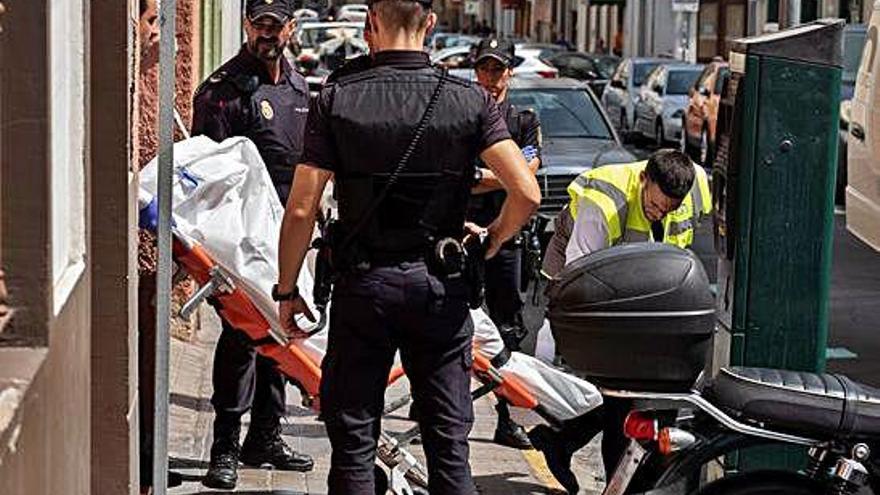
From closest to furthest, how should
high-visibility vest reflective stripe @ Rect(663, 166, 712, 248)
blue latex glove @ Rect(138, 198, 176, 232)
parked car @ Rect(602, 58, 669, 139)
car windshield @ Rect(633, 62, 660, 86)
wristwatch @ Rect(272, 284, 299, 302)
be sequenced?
wristwatch @ Rect(272, 284, 299, 302) → blue latex glove @ Rect(138, 198, 176, 232) → high-visibility vest reflective stripe @ Rect(663, 166, 712, 248) → parked car @ Rect(602, 58, 669, 139) → car windshield @ Rect(633, 62, 660, 86)

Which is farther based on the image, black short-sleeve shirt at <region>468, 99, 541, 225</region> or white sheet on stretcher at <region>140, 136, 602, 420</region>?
black short-sleeve shirt at <region>468, 99, 541, 225</region>

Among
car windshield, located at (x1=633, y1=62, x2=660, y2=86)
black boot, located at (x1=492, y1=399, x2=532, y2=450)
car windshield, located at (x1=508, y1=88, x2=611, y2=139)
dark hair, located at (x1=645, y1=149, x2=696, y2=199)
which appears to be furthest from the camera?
car windshield, located at (x1=633, y1=62, x2=660, y2=86)

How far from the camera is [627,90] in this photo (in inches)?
1344

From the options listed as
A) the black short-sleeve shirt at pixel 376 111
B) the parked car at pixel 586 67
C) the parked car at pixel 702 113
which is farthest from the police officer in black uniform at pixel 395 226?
the parked car at pixel 586 67

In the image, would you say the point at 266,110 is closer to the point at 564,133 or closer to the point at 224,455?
the point at 224,455

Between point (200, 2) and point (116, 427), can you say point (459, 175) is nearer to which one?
point (116, 427)

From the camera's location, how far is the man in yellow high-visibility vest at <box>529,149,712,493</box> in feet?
22.2

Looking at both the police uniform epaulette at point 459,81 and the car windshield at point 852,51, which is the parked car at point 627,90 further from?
the police uniform epaulette at point 459,81

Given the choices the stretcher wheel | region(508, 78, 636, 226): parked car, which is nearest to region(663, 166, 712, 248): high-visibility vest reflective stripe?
the stretcher wheel

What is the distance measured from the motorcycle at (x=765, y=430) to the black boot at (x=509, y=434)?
9.34ft

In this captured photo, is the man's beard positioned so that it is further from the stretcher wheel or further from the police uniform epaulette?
the police uniform epaulette

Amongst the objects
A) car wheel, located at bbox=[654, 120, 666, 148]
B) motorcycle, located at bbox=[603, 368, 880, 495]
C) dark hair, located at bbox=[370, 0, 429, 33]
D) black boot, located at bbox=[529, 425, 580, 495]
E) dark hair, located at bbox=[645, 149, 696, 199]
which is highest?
dark hair, located at bbox=[370, 0, 429, 33]

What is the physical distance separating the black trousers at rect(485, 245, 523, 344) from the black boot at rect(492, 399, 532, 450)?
1.17 ft

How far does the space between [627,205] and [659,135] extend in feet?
79.3
